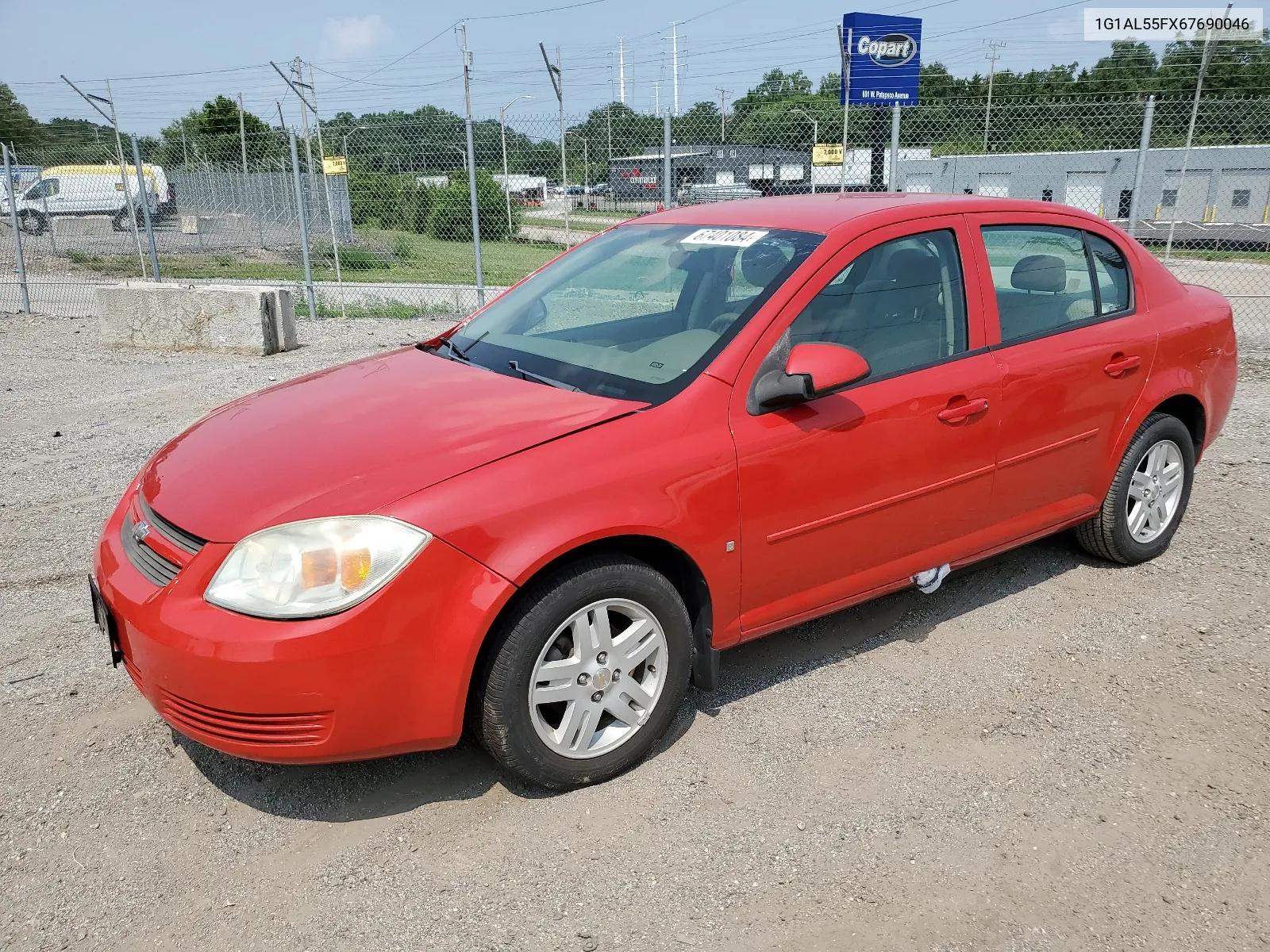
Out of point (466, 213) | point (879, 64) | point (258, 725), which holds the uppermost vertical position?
point (879, 64)

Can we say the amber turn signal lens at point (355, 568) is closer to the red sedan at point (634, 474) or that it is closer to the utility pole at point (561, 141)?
the red sedan at point (634, 474)

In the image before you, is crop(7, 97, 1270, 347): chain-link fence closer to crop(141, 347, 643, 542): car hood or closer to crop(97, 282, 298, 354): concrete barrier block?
crop(97, 282, 298, 354): concrete barrier block

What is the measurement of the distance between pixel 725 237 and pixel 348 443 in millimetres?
1625

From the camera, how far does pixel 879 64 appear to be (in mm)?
12023

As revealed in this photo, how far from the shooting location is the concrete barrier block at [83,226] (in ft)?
66.4

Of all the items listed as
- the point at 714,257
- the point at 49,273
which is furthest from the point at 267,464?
the point at 49,273

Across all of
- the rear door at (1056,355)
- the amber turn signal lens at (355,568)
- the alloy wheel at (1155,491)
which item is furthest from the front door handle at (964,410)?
the amber turn signal lens at (355,568)

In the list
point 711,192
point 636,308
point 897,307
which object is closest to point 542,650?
point 636,308

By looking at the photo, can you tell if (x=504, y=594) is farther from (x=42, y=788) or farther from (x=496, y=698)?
(x=42, y=788)

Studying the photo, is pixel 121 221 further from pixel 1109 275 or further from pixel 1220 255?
pixel 1220 255

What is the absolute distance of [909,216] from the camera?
3.67 metres

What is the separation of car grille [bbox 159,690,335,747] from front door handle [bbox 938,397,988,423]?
2.27m

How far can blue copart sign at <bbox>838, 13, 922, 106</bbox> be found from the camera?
465 inches

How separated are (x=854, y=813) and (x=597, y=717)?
0.80 metres
